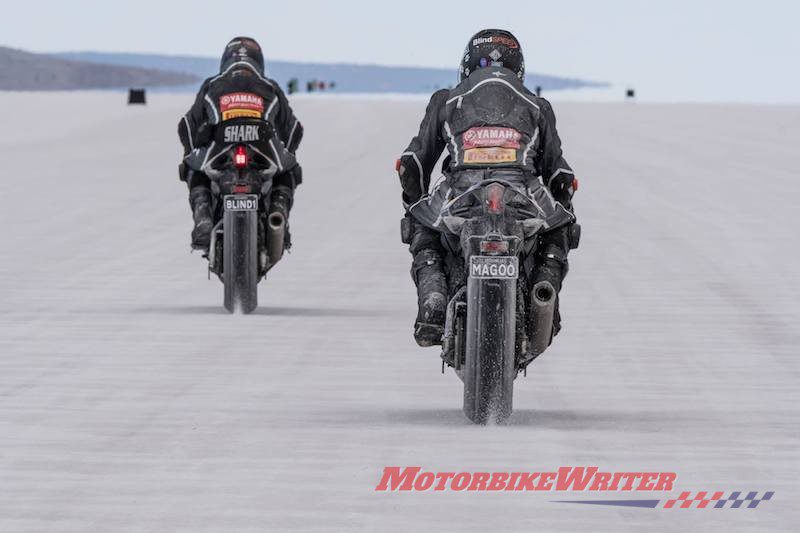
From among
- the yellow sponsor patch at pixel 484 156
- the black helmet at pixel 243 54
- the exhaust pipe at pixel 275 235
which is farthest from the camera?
the exhaust pipe at pixel 275 235

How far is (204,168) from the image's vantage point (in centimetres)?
1391

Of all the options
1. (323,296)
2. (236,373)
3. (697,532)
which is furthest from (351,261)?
(697,532)

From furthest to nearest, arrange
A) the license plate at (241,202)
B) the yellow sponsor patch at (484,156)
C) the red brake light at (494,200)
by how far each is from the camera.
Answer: the license plate at (241,202) < the yellow sponsor patch at (484,156) < the red brake light at (494,200)

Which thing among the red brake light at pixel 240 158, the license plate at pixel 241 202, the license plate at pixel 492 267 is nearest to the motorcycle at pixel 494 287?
the license plate at pixel 492 267

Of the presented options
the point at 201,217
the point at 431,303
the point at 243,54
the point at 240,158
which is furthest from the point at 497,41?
the point at 201,217

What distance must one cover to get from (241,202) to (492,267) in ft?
17.0

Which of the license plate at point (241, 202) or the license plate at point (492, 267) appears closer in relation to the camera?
the license plate at point (492, 267)

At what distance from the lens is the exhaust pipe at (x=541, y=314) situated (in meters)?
9.13

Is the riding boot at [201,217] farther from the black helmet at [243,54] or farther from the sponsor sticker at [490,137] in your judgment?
the sponsor sticker at [490,137]

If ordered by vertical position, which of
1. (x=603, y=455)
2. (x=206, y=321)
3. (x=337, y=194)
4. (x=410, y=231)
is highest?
(x=410, y=231)

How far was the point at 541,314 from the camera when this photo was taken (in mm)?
9133

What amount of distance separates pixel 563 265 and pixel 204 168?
16.5 feet

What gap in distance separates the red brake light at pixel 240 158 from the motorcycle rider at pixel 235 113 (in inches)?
9.7

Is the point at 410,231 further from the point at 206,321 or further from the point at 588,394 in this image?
the point at 206,321
